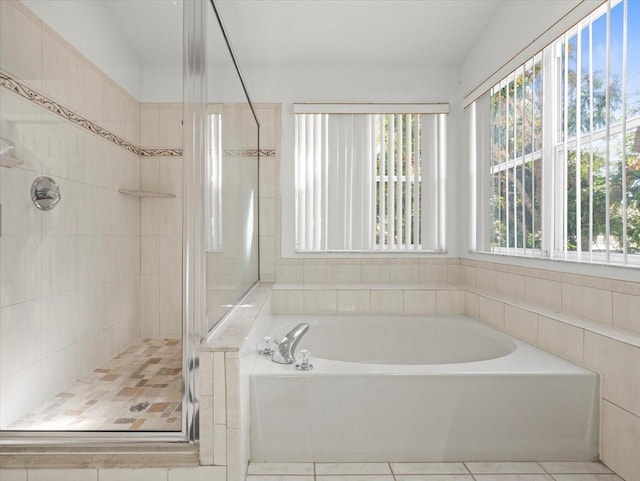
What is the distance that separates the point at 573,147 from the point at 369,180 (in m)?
1.52

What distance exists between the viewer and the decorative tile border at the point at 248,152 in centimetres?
195

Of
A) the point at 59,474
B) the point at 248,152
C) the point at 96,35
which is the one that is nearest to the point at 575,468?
the point at 59,474

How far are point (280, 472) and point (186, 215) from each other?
102 centimetres

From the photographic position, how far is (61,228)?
5.38ft

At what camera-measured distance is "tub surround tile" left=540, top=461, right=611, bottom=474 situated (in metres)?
1.53

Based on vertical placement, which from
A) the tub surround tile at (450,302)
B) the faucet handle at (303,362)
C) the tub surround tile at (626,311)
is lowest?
the faucet handle at (303,362)

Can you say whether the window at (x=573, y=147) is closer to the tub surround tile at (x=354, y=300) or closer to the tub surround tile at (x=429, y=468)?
the tub surround tile at (x=354, y=300)

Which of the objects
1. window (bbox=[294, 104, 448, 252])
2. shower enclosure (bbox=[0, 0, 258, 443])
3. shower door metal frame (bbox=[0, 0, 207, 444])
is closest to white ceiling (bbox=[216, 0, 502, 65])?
window (bbox=[294, 104, 448, 252])

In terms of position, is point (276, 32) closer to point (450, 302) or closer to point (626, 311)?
point (450, 302)

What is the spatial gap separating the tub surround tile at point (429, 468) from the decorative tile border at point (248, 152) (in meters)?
1.47

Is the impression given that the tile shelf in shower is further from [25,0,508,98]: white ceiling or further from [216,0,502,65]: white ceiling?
[216,0,502,65]: white ceiling

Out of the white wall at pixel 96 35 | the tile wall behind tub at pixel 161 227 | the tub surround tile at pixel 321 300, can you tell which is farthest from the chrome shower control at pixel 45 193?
the tub surround tile at pixel 321 300

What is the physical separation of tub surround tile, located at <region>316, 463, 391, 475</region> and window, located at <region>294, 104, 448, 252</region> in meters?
1.85

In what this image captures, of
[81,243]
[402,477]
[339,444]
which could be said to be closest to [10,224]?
[81,243]
